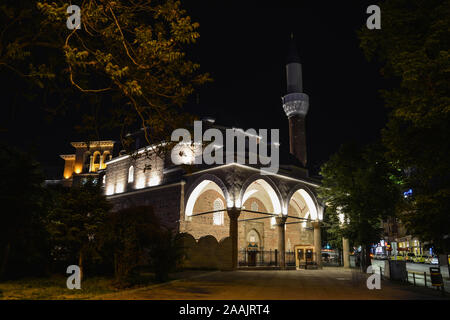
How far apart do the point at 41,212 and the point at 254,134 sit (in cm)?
2237

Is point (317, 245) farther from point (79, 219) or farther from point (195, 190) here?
point (79, 219)

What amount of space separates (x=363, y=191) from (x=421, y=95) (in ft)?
39.2

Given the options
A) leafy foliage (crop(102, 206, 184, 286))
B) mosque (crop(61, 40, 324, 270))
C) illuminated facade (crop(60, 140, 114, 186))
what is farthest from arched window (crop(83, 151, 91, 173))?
leafy foliage (crop(102, 206, 184, 286))

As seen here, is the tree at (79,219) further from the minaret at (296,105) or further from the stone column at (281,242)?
the minaret at (296,105)

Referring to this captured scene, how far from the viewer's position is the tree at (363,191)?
60.9ft

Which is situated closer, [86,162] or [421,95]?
[421,95]

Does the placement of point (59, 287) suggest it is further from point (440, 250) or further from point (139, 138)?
point (139, 138)

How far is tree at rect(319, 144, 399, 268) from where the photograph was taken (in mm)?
18562

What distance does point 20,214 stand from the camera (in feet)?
37.9

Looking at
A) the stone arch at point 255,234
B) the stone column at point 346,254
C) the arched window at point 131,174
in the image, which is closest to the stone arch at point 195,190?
the stone arch at point 255,234

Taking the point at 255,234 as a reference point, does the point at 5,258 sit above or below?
below

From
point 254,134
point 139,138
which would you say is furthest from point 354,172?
point 139,138

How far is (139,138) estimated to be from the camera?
3397 cm

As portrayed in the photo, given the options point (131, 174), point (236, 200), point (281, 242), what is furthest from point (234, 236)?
point (131, 174)
